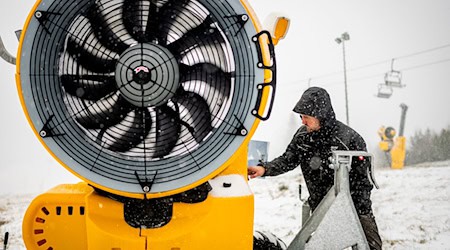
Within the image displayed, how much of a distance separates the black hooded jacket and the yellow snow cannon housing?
1188 millimetres

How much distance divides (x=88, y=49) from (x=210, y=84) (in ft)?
1.89

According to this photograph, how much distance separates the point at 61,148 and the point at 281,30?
1.38 m

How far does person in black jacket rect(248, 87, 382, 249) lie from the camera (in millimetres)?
3029

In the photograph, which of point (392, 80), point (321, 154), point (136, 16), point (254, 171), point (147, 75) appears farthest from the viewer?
point (392, 80)

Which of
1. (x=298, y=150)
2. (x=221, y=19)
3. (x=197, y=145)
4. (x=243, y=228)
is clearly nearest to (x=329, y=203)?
(x=243, y=228)

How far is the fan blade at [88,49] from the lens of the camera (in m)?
1.90

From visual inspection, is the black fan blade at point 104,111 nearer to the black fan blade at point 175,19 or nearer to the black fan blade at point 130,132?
the black fan blade at point 130,132

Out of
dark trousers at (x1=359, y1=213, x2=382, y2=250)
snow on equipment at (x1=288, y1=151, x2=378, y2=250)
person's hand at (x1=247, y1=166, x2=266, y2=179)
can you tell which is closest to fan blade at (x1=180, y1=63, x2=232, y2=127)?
snow on equipment at (x1=288, y1=151, x2=378, y2=250)

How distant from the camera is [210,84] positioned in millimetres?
2006

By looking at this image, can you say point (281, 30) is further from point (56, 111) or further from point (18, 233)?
point (18, 233)

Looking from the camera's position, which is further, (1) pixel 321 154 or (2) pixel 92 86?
(1) pixel 321 154

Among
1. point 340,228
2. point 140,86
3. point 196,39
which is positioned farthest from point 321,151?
point 140,86

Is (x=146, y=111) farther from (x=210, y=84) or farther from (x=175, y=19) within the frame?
(x=175, y=19)

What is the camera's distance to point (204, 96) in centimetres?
202
